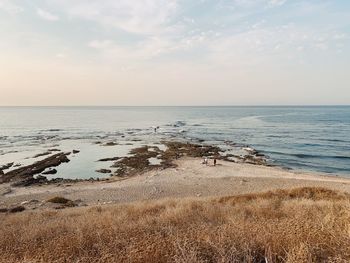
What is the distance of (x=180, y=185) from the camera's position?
91.4 ft

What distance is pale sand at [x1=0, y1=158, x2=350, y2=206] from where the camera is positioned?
968 inches

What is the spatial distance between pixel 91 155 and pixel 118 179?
15.9m

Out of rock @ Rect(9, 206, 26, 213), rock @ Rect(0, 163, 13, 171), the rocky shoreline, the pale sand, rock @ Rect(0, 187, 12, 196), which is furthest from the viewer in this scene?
rock @ Rect(0, 163, 13, 171)

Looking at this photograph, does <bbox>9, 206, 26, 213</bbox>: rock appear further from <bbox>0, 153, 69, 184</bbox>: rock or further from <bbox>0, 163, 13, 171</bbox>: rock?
<bbox>0, 163, 13, 171</bbox>: rock

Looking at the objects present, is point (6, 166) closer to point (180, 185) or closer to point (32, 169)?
point (32, 169)

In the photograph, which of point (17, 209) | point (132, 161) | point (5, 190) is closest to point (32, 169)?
point (5, 190)

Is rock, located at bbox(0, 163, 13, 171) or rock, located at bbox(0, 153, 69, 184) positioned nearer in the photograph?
rock, located at bbox(0, 153, 69, 184)

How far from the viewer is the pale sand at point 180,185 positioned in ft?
80.6

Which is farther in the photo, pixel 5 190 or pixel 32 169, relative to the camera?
pixel 32 169

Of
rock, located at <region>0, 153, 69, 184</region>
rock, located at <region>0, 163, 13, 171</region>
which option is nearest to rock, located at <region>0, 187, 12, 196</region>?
rock, located at <region>0, 153, 69, 184</region>

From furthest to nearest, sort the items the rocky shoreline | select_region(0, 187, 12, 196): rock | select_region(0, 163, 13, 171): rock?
A: select_region(0, 163, 13, 171): rock
the rocky shoreline
select_region(0, 187, 12, 196): rock

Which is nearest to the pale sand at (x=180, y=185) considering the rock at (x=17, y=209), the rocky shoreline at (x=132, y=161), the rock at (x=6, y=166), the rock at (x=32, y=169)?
the rocky shoreline at (x=132, y=161)

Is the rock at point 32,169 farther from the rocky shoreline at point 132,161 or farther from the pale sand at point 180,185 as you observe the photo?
the pale sand at point 180,185

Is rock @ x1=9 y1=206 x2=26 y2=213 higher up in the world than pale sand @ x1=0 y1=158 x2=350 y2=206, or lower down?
higher up
